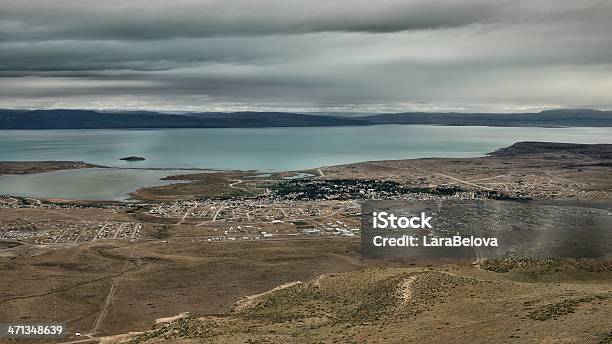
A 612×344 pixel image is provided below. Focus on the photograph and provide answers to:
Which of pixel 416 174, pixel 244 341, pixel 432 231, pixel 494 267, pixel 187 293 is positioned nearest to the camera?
pixel 244 341

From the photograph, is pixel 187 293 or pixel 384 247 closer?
pixel 187 293

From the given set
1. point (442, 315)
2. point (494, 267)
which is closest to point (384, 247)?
point (494, 267)

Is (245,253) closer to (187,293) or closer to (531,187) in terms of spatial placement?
(187,293)

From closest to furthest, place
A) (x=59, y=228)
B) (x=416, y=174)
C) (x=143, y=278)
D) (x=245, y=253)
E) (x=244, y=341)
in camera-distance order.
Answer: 1. (x=244, y=341)
2. (x=143, y=278)
3. (x=245, y=253)
4. (x=59, y=228)
5. (x=416, y=174)

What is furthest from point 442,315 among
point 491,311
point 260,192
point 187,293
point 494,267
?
point 260,192

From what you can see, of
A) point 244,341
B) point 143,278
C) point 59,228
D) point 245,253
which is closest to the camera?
point 244,341

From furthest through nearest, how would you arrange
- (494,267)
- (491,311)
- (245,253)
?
(245,253) < (494,267) < (491,311)

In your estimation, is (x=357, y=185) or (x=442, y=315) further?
(x=357, y=185)

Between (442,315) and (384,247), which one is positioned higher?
(442,315)

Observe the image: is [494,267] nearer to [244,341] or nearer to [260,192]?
[244,341]
